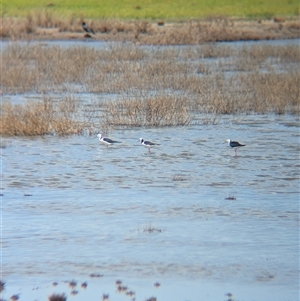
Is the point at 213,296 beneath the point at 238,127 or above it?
above

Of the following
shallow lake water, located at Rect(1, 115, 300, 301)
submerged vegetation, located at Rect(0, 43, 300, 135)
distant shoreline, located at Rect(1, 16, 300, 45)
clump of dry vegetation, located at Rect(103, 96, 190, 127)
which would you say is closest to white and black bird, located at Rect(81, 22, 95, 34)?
distant shoreline, located at Rect(1, 16, 300, 45)

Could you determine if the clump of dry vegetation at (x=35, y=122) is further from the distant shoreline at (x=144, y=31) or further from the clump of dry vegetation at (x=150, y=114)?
the distant shoreline at (x=144, y=31)

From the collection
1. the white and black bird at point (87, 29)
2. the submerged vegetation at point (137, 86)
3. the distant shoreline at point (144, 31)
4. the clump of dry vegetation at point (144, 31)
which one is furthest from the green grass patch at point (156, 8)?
the submerged vegetation at point (137, 86)

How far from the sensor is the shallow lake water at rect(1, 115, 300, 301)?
7.73m

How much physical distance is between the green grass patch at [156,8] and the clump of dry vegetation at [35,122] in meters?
34.9

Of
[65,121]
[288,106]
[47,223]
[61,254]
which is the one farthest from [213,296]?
[288,106]

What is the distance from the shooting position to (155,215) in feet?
33.9

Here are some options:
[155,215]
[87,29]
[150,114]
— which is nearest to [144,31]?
[87,29]

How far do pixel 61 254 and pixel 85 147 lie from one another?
665 cm

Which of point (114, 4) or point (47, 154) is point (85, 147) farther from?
point (114, 4)

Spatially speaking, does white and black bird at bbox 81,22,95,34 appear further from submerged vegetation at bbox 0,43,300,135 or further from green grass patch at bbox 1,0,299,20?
submerged vegetation at bbox 0,43,300,135

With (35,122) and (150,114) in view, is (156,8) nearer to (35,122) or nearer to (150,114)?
(150,114)

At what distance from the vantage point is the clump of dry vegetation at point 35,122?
53.2 ft

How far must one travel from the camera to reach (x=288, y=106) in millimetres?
19172
